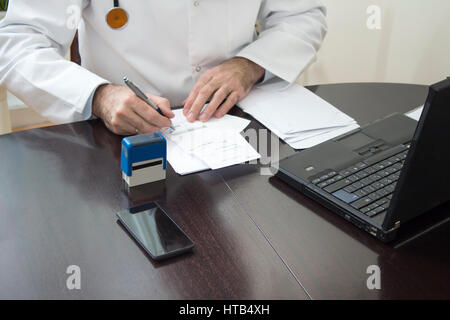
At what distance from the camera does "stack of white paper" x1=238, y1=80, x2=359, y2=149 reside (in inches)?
42.9

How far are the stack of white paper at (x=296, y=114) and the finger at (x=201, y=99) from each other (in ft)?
0.28

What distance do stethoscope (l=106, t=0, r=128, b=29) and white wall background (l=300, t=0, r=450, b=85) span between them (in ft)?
4.28

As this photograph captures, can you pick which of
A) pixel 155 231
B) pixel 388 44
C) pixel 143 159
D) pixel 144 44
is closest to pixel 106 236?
pixel 155 231

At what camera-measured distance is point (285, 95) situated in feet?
4.19

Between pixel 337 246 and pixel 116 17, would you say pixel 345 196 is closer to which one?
pixel 337 246

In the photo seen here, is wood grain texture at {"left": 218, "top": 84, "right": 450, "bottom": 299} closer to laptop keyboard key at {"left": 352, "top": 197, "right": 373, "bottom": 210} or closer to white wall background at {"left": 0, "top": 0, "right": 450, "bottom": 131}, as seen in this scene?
laptop keyboard key at {"left": 352, "top": 197, "right": 373, "bottom": 210}

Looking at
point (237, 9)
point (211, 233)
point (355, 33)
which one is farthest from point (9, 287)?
point (355, 33)

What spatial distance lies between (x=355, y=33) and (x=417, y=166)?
71.0 inches

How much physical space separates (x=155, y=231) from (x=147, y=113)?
1.14ft

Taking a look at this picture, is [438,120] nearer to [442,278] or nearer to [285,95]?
[442,278]

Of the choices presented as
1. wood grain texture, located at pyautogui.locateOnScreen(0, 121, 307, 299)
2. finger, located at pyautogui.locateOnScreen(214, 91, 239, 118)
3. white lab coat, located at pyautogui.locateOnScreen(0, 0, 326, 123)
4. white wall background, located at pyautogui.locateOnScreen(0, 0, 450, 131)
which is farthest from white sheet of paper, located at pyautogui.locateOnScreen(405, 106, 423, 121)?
white wall background, located at pyautogui.locateOnScreen(0, 0, 450, 131)

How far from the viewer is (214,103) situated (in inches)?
46.3

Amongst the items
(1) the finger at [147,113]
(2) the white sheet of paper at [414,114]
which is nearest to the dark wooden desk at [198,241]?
(1) the finger at [147,113]

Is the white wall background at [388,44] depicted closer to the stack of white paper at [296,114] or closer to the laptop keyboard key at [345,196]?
the stack of white paper at [296,114]
